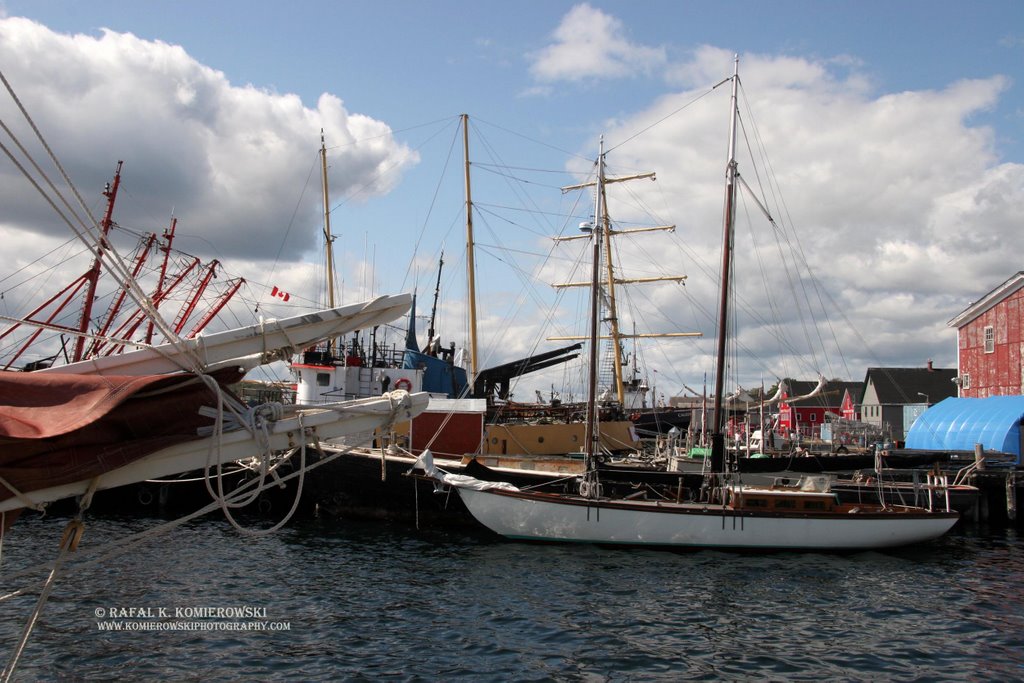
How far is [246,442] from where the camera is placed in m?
6.90

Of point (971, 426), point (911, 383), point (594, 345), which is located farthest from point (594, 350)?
point (911, 383)

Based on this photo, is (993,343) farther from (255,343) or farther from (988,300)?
(255,343)

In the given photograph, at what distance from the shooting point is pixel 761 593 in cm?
1670

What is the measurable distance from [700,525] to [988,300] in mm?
30138

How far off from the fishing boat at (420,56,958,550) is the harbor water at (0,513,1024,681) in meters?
0.57

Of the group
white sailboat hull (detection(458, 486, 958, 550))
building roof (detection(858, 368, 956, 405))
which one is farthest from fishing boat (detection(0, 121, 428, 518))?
building roof (detection(858, 368, 956, 405))

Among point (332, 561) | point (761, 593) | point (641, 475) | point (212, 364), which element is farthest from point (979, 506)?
point (212, 364)

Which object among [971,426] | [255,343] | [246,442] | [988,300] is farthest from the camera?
[988,300]

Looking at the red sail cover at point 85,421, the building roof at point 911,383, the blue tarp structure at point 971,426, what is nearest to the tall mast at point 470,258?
the blue tarp structure at point 971,426

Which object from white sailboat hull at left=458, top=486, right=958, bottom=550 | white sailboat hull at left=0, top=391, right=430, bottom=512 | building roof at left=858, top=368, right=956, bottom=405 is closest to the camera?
white sailboat hull at left=0, top=391, right=430, bottom=512

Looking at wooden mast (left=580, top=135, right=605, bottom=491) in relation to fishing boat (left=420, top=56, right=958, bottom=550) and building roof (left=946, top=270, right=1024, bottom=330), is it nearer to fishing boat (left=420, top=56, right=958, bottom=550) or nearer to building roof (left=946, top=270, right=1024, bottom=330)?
fishing boat (left=420, top=56, right=958, bottom=550)

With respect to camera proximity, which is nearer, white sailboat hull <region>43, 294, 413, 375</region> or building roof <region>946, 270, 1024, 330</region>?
white sailboat hull <region>43, 294, 413, 375</region>

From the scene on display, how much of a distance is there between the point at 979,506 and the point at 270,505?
2712cm

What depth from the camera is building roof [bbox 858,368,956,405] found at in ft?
222
